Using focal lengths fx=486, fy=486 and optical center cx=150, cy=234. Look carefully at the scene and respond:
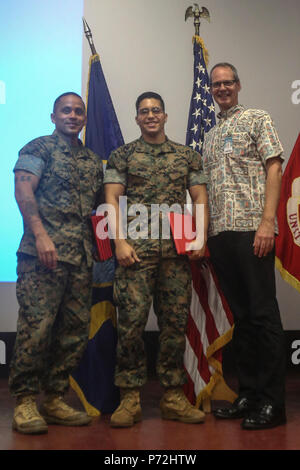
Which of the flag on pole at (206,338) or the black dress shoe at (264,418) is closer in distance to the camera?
the black dress shoe at (264,418)

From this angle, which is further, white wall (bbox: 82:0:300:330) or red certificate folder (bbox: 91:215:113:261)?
white wall (bbox: 82:0:300:330)

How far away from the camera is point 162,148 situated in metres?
2.32

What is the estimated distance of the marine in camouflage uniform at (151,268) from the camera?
2184mm

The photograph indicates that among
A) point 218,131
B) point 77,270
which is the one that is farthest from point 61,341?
point 218,131

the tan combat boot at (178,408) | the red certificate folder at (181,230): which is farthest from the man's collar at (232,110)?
the tan combat boot at (178,408)

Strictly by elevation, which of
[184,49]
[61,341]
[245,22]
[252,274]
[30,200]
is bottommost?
[61,341]

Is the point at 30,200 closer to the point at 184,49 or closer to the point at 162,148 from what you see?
the point at 162,148

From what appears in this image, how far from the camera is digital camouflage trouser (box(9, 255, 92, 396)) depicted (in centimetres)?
209

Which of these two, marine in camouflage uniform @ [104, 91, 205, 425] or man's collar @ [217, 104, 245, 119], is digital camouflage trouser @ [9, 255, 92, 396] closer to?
marine in camouflage uniform @ [104, 91, 205, 425]

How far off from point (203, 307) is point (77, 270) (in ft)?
2.42

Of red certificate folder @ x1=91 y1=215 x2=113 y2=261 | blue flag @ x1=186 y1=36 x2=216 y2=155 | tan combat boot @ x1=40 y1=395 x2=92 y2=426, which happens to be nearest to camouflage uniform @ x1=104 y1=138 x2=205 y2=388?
red certificate folder @ x1=91 y1=215 x2=113 y2=261

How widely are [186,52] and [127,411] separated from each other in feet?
8.36

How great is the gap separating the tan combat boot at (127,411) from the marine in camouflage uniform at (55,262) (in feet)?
0.88

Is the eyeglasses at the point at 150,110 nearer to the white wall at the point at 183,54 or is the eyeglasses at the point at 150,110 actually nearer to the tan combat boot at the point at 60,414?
the white wall at the point at 183,54
